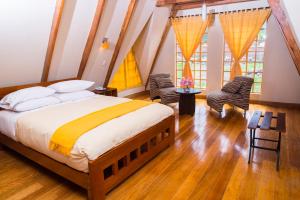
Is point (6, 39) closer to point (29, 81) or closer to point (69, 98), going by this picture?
point (29, 81)

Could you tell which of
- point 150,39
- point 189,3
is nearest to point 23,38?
point 150,39

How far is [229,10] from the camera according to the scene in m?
5.04

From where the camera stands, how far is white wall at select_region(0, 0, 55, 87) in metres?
2.62

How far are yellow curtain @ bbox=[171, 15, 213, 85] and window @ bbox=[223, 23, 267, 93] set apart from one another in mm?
737

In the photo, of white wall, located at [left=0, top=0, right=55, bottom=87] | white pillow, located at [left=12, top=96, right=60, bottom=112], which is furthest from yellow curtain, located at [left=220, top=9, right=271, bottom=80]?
white pillow, located at [left=12, top=96, right=60, bottom=112]

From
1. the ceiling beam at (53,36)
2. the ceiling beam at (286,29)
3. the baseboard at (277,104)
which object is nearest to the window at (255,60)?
the baseboard at (277,104)

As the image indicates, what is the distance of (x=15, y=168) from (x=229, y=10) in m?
5.26

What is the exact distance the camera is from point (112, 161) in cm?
210

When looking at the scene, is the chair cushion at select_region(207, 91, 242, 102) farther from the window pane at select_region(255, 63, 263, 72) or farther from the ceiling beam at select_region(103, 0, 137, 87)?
the ceiling beam at select_region(103, 0, 137, 87)

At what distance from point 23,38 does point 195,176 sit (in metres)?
2.93

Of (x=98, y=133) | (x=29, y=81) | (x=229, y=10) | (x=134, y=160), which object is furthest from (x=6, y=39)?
(x=229, y=10)

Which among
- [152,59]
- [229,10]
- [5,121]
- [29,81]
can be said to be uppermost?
[229,10]

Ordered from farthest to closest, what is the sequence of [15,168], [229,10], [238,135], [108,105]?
[229,10] < [238,135] < [108,105] < [15,168]

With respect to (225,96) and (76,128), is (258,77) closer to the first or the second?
(225,96)
